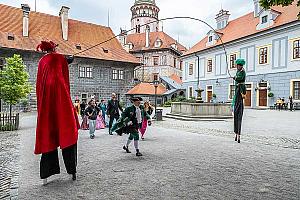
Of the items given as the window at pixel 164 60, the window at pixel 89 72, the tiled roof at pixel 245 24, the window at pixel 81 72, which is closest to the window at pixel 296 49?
the tiled roof at pixel 245 24

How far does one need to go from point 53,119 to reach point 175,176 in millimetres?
2313

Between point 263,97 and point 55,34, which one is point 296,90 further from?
point 55,34

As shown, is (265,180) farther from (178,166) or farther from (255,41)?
(255,41)

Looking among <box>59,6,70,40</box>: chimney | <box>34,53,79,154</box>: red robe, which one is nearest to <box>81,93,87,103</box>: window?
<box>59,6,70,40</box>: chimney

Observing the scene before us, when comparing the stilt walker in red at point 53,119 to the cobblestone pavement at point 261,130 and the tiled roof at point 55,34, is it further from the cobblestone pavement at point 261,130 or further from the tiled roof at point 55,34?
the tiled roof at point 55,34

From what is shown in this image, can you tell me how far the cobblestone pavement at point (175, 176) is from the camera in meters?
3.89

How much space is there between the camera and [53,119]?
4.50 meters

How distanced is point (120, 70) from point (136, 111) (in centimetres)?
3123

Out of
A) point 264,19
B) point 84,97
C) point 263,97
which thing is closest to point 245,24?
point 264,19

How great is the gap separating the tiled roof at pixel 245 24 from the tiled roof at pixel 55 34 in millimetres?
12157

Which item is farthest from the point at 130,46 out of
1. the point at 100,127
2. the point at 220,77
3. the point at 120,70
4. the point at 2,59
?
the point at 100,127

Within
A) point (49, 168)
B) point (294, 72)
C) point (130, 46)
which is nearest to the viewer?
point (49, 168)

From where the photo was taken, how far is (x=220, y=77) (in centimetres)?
3391

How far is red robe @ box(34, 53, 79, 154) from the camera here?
4.37 m
